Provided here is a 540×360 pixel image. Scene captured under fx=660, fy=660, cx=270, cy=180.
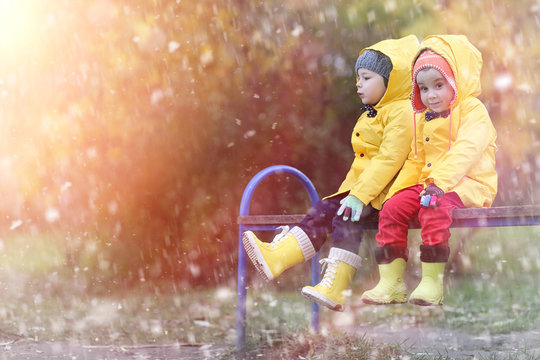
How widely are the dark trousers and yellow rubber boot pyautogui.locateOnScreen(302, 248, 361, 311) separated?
0.04m

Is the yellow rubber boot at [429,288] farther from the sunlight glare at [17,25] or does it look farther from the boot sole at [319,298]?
the sunlight glare at [17,25]

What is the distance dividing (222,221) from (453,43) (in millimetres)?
3123

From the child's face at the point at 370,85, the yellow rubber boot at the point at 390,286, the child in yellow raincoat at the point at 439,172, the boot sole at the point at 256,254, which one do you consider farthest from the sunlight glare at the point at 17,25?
the yellow rubber boot at the point at 390,286

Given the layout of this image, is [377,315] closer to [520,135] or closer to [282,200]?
[282,200]

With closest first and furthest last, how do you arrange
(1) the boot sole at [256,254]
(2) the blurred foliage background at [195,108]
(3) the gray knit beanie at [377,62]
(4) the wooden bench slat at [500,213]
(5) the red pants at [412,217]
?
1. (4) the wooden bench slat at [500,213]
2. (5) the red pants at [412,217]
3. (1) the boot sole at [256,254]
4. (3) the gray knit beanie at [377,62]
5. (2) the blurred foliage background at [195,108]

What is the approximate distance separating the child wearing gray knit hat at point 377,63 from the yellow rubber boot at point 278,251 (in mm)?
876

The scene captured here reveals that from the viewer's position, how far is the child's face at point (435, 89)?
9.64 ft

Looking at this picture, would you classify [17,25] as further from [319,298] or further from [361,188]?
[319,298]

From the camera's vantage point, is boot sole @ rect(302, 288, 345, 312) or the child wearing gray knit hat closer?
boot sole @ rect(302, 288, 345, 312)

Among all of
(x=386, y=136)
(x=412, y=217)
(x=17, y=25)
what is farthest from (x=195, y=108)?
(x=412, y=217)

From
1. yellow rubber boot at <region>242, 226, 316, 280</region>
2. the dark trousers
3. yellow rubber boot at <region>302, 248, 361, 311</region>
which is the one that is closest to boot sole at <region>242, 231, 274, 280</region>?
yellow rubber boot at <region>242, 226, 316, 280</region>

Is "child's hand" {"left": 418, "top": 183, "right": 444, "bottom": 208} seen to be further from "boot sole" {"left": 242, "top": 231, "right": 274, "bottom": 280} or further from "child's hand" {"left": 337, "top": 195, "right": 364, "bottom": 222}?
"boot sole" {"left": 242, "top": 231, "right": 274, "bottom": 280}

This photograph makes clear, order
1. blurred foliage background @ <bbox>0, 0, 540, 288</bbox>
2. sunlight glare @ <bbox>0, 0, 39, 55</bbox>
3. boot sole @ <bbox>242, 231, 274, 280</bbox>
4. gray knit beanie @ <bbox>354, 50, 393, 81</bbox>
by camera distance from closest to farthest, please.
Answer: boot sole @ <bbox>242, 231, 274, 280</bbox> → gray knit beanie @ <bbox>354, 50, 393, 81</bbox> → blurred foliage background @ <bbox>0, 0, 540, 288</bbox> → sunlight glare @ <bbox>0, 0, 39, 55</bbox>

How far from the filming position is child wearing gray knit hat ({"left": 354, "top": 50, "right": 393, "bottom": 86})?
3268mm
